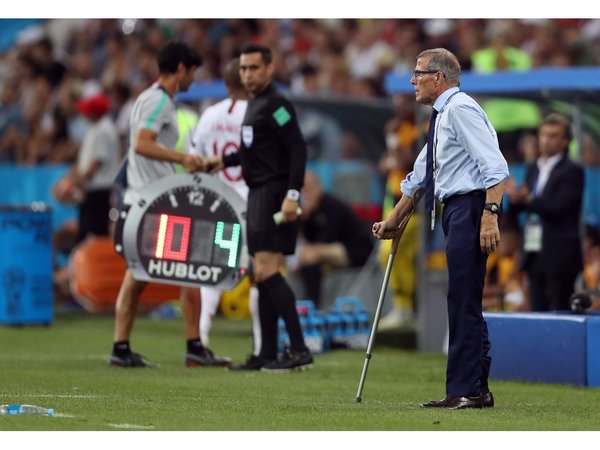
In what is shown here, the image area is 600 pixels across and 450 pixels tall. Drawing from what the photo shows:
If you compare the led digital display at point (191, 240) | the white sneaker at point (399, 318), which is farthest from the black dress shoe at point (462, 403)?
the white sneaker at point (399, 318)

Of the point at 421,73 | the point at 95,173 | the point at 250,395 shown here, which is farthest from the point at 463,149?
the point at 95,173

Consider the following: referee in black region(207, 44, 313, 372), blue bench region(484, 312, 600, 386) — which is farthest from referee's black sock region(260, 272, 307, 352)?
blue bench region(484, 312, 600, 386)

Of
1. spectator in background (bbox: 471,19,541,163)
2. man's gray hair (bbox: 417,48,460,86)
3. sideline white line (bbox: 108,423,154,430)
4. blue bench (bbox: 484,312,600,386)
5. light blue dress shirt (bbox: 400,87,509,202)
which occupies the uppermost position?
spectator in background (bbox: 471,19,541,163)

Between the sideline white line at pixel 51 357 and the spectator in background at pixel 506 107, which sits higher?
the spectator in background at pixel 506 107

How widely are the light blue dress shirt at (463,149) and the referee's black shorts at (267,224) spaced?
2.51 metres

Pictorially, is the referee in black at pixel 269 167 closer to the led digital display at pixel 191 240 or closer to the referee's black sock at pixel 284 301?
the referee's black sock at pixel 284 301

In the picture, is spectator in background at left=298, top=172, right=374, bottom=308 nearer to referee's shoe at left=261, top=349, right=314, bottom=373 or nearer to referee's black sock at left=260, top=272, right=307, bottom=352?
referee's shoe at left=261, top=349, right=314, bottom=373

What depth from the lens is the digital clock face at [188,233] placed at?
1213cm

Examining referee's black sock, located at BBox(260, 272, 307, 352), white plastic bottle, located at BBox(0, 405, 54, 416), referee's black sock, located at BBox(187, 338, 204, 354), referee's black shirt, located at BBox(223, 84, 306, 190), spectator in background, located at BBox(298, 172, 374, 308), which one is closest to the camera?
white plastic bottle, located at BBox(0, 405, 54, 416)

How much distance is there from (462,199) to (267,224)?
2.72 meters

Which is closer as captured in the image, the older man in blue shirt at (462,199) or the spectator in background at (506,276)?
the older man in blue shirt at (462,199)

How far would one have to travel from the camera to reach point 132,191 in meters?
12.5

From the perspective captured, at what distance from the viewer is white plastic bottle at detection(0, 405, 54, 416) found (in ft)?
28.2
